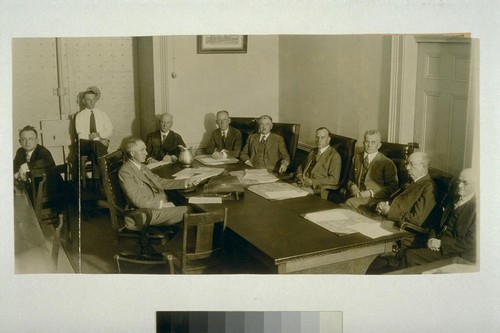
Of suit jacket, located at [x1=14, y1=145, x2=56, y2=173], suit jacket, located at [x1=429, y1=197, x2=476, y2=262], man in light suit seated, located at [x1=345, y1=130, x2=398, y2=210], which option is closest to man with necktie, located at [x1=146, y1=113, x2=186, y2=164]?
suit jacket, located at [x1=14, y1=145, x2=56, y2=173]

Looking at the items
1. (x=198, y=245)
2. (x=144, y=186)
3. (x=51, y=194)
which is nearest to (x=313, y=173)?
Answer: (x=198, y=245)

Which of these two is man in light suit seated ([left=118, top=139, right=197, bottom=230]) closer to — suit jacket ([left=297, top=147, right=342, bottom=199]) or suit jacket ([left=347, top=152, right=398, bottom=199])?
suit jacket ([left=297, top=147, right=342, bottom=199])

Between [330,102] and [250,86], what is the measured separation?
1.09 feet

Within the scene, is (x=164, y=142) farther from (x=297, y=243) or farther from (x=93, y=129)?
(x=297, y=243)

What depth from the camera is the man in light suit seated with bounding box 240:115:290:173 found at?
2162mm

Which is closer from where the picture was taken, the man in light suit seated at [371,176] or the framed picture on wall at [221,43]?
the framed picture on wall at [221,43]

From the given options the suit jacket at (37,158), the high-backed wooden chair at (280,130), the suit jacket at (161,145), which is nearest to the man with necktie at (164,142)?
the suit jacket at (161,145)

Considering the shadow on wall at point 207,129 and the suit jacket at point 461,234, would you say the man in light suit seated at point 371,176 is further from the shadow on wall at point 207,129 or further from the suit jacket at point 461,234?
the shadow on wall at point 207,129

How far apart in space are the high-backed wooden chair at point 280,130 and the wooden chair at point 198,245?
A: 0.29 m

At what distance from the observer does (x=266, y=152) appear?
2.31 meters

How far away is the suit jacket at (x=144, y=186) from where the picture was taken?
219cm

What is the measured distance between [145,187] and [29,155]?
409mm

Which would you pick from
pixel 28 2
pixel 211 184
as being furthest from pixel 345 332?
pixel 28 2

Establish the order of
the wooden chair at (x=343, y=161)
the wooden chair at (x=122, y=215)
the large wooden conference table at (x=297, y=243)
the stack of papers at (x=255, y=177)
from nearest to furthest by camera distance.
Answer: the large wooden conference table at (x=297, y=243), the wooden chair at (x=122, y=215), the wooden chair at (x=343, y=161), the stack of papers at (x=255, y=177)
